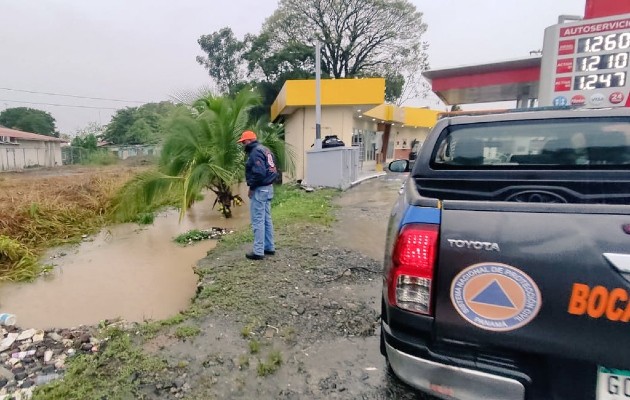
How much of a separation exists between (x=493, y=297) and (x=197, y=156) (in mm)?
7271

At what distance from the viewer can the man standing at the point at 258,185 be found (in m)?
4.49

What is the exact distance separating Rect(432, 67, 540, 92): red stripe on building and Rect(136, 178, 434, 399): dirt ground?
8.96 meters

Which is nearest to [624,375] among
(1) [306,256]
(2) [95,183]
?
(1) [306,256]

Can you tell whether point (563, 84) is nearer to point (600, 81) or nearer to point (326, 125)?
point (600, 81)

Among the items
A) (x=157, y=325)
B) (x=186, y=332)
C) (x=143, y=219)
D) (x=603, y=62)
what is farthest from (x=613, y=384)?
(x=143, y=219)

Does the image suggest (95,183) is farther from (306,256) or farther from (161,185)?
(306,256)

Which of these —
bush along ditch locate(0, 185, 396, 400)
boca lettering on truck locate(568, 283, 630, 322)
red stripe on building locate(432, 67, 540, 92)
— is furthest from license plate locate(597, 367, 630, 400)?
red stripe on building locate(432, 67, 540, 92)

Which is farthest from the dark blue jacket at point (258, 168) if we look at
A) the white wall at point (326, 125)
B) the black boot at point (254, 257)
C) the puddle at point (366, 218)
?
the white wall at point (326, 125)

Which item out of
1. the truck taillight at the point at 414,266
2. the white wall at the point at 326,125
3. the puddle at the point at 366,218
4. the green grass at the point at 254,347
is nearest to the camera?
the truck taillight at the point at 414,266

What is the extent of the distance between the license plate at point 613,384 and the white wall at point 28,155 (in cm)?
3155

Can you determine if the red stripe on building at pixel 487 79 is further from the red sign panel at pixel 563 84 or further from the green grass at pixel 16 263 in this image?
the green grass at pixel 16 263

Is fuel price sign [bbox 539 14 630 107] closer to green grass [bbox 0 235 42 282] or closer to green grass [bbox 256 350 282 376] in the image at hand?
green grass [bbox 256 350 282 376]

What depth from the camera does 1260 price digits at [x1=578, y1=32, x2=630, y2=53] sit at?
259 inches

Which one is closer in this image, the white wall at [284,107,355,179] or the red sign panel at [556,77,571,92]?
the red sign panel at [556,77,571,92]
